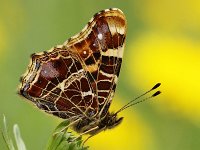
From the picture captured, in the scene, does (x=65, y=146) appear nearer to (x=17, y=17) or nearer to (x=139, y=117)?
(x=139, y=117)

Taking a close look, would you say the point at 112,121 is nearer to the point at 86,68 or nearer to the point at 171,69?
the point at 86,68

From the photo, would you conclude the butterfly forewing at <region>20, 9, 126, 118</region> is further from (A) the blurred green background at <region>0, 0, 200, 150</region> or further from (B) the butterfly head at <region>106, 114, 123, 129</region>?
(A) the blurred green background at <region>0, 0, 200, 150</region>

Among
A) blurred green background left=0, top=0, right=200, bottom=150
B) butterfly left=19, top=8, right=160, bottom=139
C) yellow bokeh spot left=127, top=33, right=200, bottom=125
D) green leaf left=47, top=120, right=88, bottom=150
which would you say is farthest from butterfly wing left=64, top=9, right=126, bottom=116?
yellow bokeh spot left=127, top=33, right=200, bottom=125

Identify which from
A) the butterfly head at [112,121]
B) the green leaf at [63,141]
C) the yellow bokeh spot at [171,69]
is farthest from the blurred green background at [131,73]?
the green leaf at [63,141]

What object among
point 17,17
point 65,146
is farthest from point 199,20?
point 65,146

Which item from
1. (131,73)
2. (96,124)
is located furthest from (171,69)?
(96,124)

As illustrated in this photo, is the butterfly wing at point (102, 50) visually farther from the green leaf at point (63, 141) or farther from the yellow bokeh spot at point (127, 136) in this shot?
the yellow bokeh spot at point (127, 136)
